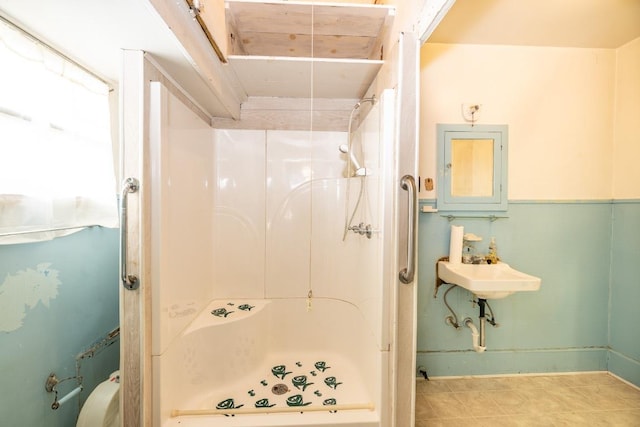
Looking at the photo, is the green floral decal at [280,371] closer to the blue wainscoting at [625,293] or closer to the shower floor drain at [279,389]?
the shower floor drain at [279,389]

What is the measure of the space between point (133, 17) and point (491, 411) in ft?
8.62

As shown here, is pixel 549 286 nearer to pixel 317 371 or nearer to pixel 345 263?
pixel 345 263

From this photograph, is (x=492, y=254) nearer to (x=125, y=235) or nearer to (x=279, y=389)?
(x=279, y=389)

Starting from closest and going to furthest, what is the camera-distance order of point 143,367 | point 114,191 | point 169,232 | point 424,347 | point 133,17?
point 133,17 < point 143,367 < point 169,232 < point 114,191 < point 424,347

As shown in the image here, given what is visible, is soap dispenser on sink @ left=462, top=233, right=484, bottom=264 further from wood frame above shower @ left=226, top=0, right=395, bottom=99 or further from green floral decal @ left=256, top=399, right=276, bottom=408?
green floral decal @ left=256, top=399, right=276, bottom=408

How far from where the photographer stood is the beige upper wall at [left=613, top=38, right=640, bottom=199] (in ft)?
5.65

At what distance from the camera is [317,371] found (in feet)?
5.40

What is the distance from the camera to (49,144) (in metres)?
1.04

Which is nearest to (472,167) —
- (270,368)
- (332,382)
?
(332,382)

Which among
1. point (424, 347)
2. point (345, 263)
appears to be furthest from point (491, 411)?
point (345, 263)

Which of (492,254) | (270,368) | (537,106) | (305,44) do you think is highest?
(305,44)

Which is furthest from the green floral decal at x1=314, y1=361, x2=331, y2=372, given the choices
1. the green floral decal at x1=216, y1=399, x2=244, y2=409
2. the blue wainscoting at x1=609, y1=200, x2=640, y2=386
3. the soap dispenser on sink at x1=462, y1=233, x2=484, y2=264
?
the blue wainscoting at x1=609, y1=200, x2=640, y2=386

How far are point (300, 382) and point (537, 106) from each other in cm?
258

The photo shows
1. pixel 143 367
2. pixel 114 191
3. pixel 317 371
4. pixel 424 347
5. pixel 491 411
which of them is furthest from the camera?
pixel 424 347
